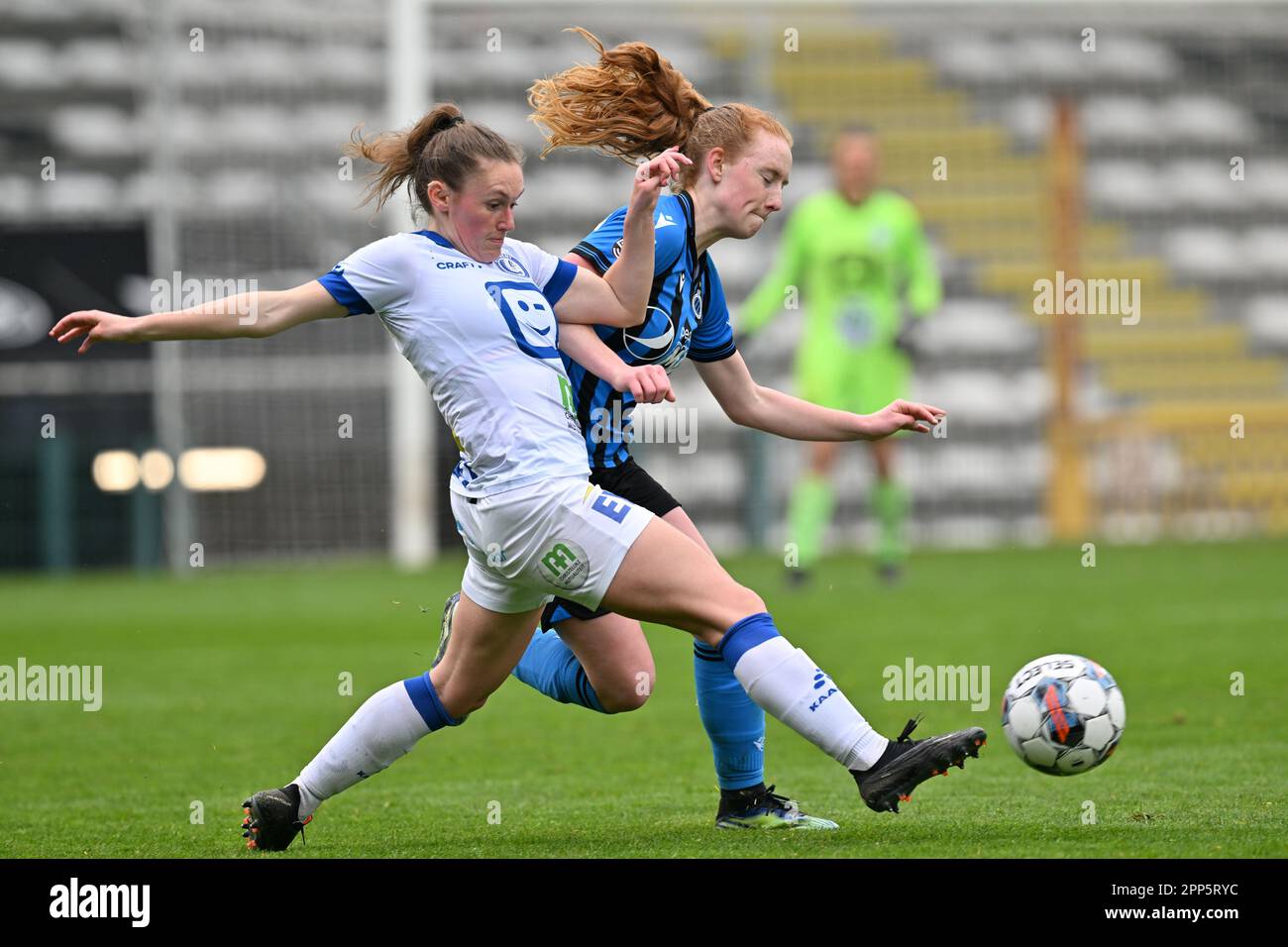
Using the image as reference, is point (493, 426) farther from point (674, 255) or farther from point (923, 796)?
point (923, 796)

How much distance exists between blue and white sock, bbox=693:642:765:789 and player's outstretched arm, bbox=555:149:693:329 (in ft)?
3.11

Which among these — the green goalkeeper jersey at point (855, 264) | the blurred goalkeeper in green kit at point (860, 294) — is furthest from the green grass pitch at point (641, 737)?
the green goalkeeper jersey at point (855, 264)

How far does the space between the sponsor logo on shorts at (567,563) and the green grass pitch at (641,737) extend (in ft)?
2.14

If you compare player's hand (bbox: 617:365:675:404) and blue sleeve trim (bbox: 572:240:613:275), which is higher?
blue sleeve trim (bbox: 572:240:613:275)

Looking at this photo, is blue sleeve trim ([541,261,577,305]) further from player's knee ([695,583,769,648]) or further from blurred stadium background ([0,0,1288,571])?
blurred stadium background ([0,0,1288,571])

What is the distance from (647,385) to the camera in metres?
3.90

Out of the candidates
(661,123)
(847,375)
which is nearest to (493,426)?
(661,123)

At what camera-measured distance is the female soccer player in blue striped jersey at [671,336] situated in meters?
4.41

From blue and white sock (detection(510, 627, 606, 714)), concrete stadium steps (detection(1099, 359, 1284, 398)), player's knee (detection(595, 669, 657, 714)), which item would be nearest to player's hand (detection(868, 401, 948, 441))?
player's knee (detection(595, 669, 657, 714))

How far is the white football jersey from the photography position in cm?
400

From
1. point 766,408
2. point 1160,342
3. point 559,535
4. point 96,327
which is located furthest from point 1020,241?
point 96,327

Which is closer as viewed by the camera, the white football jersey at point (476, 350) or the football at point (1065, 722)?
the white football jersey at point (476, 350)

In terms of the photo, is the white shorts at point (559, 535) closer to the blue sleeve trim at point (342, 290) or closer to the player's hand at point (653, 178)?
the blue sleeve trim at point (342, 290)
